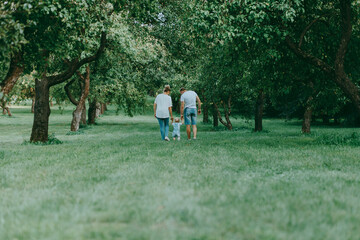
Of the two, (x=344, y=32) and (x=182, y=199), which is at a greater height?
(x=344, y=32)

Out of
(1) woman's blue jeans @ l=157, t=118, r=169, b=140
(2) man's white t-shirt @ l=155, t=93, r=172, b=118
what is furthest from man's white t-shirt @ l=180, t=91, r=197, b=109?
(1) woman's blue jeans @ l=157, t=118, r=169, b=140

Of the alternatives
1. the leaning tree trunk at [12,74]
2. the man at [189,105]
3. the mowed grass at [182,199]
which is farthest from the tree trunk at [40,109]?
the mowed grass at [182,199]

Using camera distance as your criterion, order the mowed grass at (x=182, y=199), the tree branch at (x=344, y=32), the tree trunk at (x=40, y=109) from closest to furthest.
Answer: the mowed grass at (x=182, y=199), the tree branch at (x=344, y=32), the tree trunk at (x=40, y=109)

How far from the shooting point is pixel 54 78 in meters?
14.9

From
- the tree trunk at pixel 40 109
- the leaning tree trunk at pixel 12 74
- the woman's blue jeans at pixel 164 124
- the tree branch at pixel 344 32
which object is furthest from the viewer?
the tree trunk at pixel 40 109

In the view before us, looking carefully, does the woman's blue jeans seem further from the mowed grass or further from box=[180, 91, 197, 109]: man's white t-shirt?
the mowed grass


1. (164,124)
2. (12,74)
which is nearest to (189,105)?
(164,124)

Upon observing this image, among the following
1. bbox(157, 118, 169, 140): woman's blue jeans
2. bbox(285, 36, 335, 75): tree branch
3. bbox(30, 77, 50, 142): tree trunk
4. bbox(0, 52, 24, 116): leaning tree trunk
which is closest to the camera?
bbox(0, 52, 24, 116): leaning tree trunk

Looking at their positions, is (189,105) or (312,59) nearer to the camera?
(312,59)

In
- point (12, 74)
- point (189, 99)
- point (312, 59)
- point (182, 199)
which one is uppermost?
point (312, 59)

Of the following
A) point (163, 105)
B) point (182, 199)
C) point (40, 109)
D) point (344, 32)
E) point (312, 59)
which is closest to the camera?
point (182, 199)

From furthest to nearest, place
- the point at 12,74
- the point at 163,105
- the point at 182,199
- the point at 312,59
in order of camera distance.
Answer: the point at 163,105 → the point at 312,59 → the point at 12,74 → the point at 182,199

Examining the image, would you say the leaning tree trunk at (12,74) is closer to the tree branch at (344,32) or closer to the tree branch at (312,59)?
the tree branch at (312,59)

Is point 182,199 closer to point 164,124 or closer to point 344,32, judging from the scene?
point 164,124
